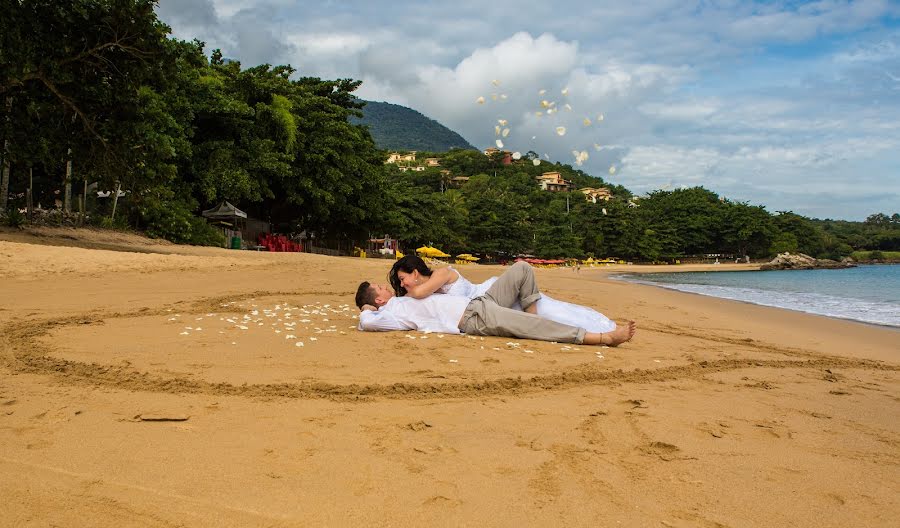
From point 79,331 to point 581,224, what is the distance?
6798 centimetres

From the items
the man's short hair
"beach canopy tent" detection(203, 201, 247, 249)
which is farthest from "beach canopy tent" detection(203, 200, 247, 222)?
the man's short hair

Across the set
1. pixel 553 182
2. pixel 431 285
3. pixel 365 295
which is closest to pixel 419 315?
pixel 431 285

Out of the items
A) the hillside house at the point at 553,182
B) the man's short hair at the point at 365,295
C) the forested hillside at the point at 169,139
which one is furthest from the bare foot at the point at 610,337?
the hillside house at the point at 553,182

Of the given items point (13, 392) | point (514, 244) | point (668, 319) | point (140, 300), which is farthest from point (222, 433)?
point (514, 244)

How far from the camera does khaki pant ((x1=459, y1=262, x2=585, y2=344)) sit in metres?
5.41

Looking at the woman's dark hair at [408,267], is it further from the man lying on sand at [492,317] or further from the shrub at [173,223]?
the shrub at [173,223]

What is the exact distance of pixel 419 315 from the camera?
563cm

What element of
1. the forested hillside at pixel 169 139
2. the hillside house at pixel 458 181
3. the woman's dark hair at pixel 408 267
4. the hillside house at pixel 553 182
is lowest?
the woman's dark hair at pixel 408 267

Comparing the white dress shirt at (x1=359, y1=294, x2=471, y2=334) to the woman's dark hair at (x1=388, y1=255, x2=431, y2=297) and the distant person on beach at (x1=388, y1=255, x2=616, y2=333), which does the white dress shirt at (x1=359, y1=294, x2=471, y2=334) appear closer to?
the distant person on beach at (x1=388, y1=255, x2=616, y2=333)

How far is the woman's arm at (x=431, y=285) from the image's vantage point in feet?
18.1

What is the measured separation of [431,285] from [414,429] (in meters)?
2.77

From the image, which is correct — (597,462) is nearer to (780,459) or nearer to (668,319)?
(780,459)

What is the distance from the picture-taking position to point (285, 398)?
3262 mm

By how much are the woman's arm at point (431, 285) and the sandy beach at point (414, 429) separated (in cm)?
39
